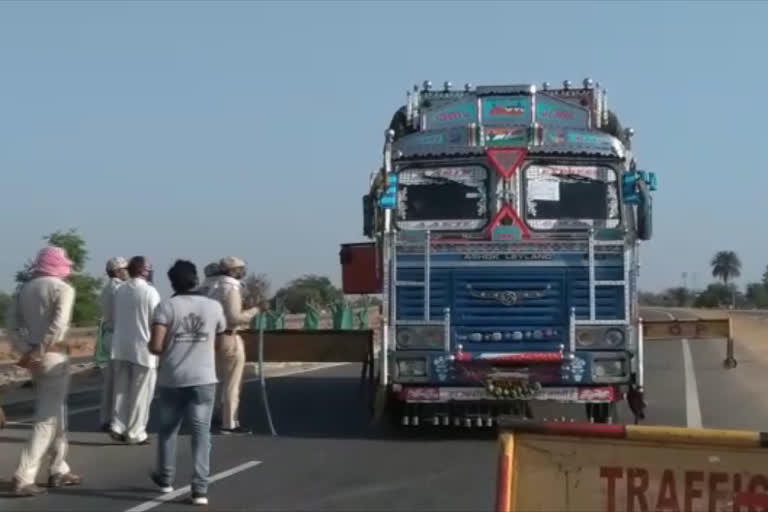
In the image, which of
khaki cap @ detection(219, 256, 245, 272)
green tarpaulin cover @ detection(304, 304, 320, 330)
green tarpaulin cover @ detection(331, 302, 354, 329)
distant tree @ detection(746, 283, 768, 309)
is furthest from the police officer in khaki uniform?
distant tree @ detection(746, 283, 768, 309)

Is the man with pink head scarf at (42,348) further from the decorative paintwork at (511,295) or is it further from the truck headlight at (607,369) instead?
the truck headlight at (607,369)

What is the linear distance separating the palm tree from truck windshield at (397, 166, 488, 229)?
181 metres

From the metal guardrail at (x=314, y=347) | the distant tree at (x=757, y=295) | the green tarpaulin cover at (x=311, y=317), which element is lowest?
the metal guardrail at (x=314, y=347)

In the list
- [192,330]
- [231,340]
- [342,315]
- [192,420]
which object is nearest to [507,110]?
[231,340]

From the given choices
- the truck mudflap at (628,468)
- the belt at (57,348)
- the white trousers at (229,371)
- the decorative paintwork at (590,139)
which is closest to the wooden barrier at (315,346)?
the white trousers at (229,371)

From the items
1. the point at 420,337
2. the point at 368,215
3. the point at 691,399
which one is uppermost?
the point at 368,215

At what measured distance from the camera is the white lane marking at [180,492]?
9883 mm

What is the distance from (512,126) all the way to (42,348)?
614 cm

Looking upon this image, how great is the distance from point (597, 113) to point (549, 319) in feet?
9.60

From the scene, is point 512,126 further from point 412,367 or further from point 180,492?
point 180,492

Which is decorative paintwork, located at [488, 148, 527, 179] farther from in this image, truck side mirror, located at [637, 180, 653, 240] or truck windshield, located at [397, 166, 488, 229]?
truck side mirror, located at [637, 180, 653, 240]

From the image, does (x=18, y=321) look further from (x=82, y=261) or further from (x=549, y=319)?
(x=82, y=261)

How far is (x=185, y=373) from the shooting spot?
10.1m

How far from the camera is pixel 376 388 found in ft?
46.2
